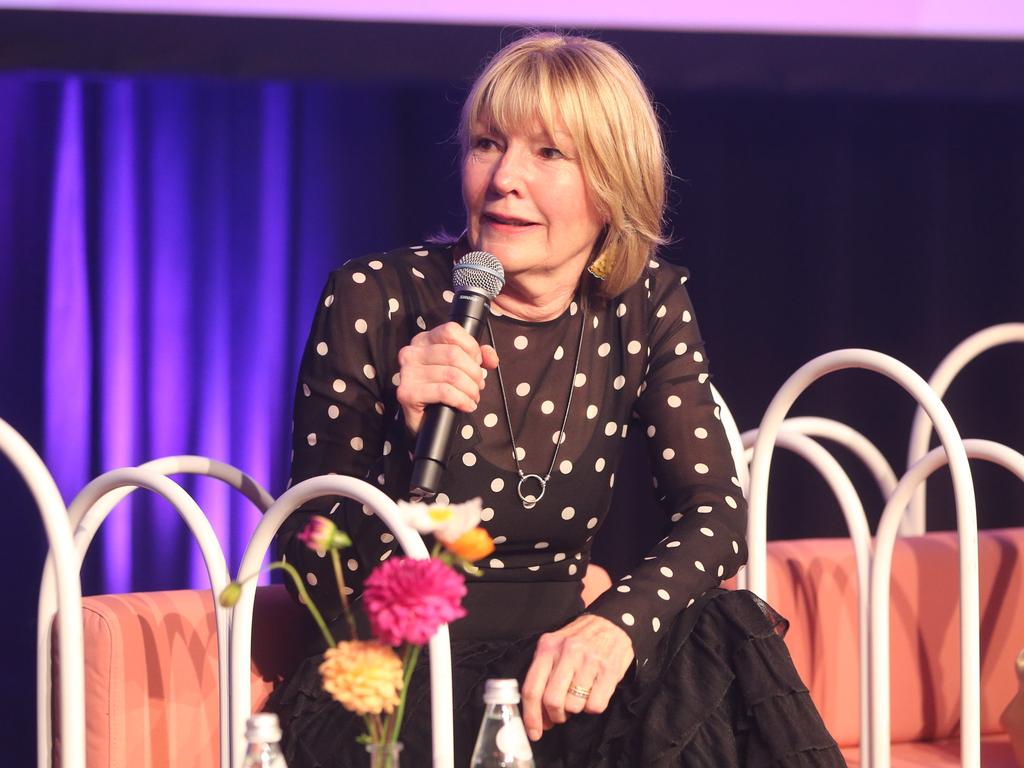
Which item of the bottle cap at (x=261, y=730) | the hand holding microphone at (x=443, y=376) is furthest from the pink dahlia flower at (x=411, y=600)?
the hand holding microphone at (x=443, y=376)

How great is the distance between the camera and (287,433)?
3.11 m

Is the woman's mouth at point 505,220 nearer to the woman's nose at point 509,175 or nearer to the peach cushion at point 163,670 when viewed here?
the woman's nose at point 509,175

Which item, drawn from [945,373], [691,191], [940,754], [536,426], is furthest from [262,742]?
[691,191]

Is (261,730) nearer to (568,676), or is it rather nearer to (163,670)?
(568,676)

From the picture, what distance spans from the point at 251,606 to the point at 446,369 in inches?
15.7

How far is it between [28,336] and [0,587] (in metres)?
0.51

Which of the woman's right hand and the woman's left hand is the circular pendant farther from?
the woman's right hand

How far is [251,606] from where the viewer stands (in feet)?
4.98

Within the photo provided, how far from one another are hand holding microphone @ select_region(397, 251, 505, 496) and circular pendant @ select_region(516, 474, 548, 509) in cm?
36

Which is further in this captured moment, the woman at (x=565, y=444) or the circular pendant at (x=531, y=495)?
the circular pendant at (x=531, y=495)

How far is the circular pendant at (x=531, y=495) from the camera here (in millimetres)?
1717

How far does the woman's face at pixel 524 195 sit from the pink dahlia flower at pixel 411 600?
75 cm

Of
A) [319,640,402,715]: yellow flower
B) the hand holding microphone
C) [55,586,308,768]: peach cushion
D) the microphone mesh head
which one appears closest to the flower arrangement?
[319,640,402,715]: yellow flower

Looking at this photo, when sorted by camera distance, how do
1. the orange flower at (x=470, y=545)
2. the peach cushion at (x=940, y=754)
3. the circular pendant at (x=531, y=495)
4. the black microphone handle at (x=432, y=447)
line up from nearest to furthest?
the orange flower at (x=470, y=545) < the black microphone handle at (x=432, y=447) < the circular pendant at (x=531, y=495) < the peach cushion at (x=940, y=754)
